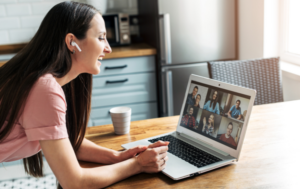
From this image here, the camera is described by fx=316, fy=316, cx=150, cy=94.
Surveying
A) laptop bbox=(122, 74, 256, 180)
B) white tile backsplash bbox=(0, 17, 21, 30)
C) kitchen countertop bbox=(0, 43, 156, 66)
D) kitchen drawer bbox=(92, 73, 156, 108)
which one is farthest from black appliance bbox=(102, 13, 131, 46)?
laptop bbox=(122, 74, 256, 180)

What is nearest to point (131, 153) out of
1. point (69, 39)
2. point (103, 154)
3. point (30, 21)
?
point (103, 154)

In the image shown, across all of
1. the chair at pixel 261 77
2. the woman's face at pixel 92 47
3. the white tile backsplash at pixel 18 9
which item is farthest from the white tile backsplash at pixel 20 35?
the woman's face at pixel 92 47

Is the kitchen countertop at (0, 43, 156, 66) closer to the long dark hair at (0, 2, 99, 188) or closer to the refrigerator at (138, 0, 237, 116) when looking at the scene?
the refrigerator at (138, 0, 237, 116)

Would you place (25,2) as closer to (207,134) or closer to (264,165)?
(207,134)

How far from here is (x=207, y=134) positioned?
1141 mm

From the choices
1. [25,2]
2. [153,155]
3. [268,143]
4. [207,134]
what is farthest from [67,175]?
[25,2]

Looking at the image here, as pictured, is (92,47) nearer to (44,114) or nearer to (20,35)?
(44,114)

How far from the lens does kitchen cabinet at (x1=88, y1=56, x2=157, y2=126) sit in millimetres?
2756

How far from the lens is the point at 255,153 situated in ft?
3.53

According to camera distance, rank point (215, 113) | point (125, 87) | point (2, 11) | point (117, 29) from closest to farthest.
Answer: point (215, 113) < point (125, 87) < point (117, 29) < point (2, 11)

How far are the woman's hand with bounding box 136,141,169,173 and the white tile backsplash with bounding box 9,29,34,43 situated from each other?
2617 mm

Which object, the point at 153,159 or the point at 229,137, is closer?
the point at 153,159

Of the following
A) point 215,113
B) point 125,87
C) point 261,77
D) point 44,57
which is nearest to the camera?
point 44,57

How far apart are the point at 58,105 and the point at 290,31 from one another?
212 centimetres
